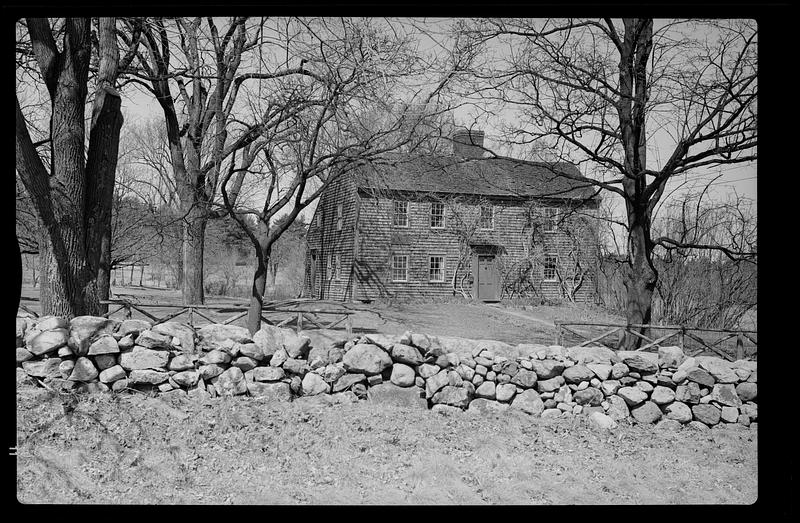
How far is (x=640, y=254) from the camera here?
483 centimetres

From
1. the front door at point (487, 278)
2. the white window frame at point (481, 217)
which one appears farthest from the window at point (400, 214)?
the front door at point (487, 278)

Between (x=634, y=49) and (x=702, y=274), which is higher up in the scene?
(x=634, y=49)

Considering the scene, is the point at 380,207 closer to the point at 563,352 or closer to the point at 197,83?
the point at 197,83

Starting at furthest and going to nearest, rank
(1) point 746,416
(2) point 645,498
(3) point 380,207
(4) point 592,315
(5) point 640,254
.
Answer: (3) point 380,207 → (4) point 592,315 → (5) point 640,254 → (1) point 746,416 → (2) point 645,498

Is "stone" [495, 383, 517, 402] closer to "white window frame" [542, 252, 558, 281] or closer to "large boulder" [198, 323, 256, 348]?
"large boulder" [198, 323, 256, 348]

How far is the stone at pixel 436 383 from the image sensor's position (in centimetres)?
370

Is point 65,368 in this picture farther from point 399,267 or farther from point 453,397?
point 399,267

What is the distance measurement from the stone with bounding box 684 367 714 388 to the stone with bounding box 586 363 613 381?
1.95 feet

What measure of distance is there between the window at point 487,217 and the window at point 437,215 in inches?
25.0

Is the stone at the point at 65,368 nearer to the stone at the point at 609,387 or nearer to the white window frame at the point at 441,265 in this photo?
the stone at the point at 609,387

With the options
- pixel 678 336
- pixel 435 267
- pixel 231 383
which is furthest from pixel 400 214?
pixel 231 383

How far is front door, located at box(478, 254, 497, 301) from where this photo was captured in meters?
6.83
